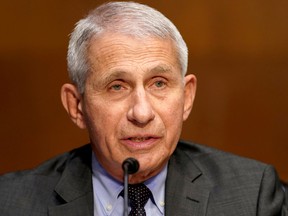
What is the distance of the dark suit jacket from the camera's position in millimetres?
2145

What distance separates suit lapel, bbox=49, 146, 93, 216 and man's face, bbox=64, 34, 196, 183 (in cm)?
18

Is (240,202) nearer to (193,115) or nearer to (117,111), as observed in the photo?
(117,111)

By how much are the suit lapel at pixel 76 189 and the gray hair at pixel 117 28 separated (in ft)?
1.02

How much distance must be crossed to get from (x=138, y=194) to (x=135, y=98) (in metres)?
0.35

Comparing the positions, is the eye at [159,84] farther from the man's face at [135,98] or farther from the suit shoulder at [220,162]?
the suit shoulder at [220,162]

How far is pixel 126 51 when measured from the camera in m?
2.01

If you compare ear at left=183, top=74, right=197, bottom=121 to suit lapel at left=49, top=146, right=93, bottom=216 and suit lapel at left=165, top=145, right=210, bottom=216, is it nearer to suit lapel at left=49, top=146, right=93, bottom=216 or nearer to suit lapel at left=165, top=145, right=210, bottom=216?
suit lapel at left=165, top=145, right=210, bottom=216

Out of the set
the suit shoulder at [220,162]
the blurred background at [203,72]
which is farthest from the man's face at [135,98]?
the blurred background at [203,72]

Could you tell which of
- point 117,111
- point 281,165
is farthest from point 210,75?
point 117,111

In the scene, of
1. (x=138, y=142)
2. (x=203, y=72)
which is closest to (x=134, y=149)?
(x=138, y=142)

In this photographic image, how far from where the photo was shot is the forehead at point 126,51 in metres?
2.01

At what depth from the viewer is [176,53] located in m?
2.09

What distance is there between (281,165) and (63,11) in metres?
1.33

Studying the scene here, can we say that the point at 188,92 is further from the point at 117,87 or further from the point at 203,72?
the point at 203,72
